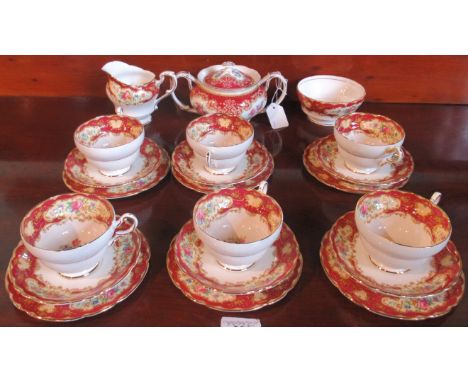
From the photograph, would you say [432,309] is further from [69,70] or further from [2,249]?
[69,70]

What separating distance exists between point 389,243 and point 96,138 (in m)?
0.63

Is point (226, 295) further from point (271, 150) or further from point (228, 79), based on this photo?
point (228, 79)

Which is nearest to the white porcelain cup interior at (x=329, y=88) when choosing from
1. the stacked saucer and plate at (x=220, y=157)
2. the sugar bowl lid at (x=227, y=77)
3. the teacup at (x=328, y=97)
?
the teacup at (x=328, y=97)

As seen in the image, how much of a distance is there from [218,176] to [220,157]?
48 millimetres

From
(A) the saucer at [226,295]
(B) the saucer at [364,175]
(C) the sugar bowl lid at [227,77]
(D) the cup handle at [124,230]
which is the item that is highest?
(C) the sugar bowl lid at [227,77]

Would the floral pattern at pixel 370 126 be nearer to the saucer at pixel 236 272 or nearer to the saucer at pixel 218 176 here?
the saucer at pixel 218 176

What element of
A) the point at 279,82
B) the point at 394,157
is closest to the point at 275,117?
the point at 279,82

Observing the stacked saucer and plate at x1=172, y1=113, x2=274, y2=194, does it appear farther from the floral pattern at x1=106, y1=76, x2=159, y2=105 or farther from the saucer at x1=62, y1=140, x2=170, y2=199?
the floral pattern at x1=106, y1=76, x2=159, y2=105

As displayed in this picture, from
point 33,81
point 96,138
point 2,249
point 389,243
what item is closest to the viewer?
point 389,243

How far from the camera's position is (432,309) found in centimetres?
67

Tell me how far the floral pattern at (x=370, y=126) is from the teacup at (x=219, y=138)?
21 centimetres

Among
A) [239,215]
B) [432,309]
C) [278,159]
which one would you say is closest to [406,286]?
[432,309]

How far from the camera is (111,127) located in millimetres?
983

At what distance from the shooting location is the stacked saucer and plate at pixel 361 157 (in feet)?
2.96
